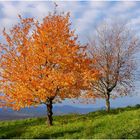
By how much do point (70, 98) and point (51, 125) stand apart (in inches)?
121

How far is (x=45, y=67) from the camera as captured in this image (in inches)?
1480

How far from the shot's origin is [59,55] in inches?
1474

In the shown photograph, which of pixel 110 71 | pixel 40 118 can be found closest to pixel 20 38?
pixel 40 118

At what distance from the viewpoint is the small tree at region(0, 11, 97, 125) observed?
36.8m

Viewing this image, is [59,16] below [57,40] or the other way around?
the other way around

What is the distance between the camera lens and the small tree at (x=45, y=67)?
121ft

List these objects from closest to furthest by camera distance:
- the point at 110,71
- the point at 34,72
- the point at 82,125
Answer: the point at 82,125, the point at 34,72, the point at 110,71

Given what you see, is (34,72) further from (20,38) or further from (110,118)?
(110,118)

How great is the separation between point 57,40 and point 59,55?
4.49 ft

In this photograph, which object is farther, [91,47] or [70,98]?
[91,47]

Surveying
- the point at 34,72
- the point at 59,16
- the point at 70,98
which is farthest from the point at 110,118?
the point at 59,16

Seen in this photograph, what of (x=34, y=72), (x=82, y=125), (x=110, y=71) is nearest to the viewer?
(x=82, y=125)

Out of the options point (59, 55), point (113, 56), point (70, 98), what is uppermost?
point (113, 56)

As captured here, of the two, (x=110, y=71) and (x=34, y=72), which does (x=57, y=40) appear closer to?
(x=34, y=72)
